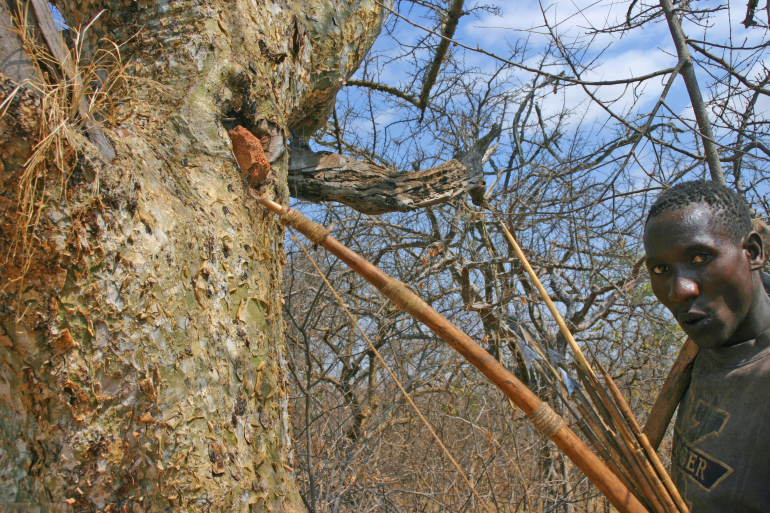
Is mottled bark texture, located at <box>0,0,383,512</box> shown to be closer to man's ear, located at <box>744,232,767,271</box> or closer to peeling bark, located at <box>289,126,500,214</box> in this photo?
peeling bark, located at <box>289,126,500,214</box>

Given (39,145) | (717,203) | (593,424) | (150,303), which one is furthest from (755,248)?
(39,145)

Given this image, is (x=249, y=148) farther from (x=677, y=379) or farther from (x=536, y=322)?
(x=536, y=322)

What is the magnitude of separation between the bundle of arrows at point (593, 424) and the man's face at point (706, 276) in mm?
301

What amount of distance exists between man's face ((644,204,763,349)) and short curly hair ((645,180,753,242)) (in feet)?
0.07

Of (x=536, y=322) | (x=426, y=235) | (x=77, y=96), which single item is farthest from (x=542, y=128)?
(x=77, y=96)

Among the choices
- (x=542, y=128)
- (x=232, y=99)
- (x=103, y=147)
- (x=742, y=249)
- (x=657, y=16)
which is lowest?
(x=742, y=249)

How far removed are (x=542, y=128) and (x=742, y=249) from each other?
492 centimetres

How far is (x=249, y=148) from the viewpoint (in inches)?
80.4

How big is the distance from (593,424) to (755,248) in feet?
2.40

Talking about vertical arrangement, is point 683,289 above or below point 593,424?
above

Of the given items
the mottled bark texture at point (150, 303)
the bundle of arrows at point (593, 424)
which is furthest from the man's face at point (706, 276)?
the mottled bark texture at point (150, 303)

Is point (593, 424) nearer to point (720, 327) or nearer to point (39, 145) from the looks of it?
point (720, 327)

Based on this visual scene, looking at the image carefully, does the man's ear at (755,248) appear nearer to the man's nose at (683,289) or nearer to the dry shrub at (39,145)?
the man's nose at (683,289)

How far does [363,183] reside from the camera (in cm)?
327
